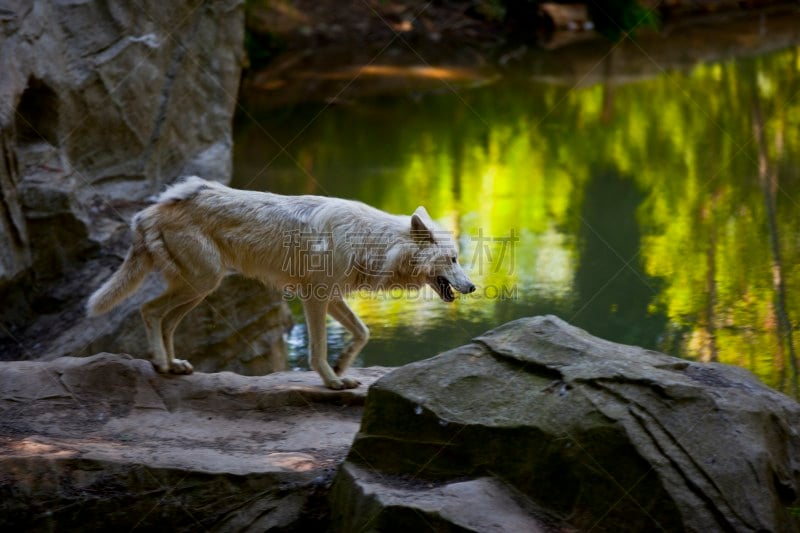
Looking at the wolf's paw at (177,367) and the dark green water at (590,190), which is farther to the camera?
the dark green water at (590,190)

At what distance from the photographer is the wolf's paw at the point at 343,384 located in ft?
19.0

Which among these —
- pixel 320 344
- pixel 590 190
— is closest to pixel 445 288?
pixel 320 344

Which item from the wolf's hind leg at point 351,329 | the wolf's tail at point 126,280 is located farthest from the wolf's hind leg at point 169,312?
the wolf's hind leg at point 351,329

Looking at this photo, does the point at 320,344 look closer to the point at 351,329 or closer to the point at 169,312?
the point at 351,329

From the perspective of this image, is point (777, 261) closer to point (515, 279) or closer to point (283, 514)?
point (515, 279)

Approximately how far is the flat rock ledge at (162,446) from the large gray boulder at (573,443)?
441 mm

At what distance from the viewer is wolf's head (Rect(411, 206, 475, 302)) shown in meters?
5.70

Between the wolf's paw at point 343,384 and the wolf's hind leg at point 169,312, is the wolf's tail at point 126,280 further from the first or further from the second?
the wolf's paw at point 343,384

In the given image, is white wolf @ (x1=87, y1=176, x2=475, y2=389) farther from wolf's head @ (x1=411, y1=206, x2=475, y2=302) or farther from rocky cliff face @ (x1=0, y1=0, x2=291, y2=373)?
rocky cliff face @ (x1=0, y1=0, x2=291, y2=373)

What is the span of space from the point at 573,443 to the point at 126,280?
3070 millimetres

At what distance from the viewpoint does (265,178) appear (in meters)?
13.0

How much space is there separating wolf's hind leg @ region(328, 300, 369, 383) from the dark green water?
2206 millimetres

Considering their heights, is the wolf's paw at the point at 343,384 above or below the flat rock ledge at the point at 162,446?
above

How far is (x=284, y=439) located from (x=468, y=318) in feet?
13.3
